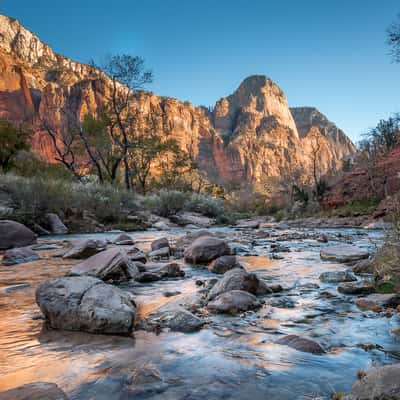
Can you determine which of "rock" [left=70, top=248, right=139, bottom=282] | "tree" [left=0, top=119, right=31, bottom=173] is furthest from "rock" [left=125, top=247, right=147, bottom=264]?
"tree" [left=0, top=119, right=31, bottom=173]

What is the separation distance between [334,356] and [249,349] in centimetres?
51

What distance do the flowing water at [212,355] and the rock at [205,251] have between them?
243 cm

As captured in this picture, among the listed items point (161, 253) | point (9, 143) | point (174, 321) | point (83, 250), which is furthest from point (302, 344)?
point (9, 143)

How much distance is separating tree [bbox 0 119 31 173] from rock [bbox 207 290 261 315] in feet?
67.8

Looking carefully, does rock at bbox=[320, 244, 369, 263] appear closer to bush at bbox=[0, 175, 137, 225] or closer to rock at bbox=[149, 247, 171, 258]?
rock at bbox=[149, 247, 171, 258]

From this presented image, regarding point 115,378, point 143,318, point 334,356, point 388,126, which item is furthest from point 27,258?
point 388,126

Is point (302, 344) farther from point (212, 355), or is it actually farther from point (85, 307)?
point (85, 307)

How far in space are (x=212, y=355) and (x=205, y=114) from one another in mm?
152772

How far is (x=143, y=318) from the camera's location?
275 cm

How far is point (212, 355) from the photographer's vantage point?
6.66 ft

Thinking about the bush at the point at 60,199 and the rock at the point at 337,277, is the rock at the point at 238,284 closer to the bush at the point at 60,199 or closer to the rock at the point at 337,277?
the rock at the point at 337,277

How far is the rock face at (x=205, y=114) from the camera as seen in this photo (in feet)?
271

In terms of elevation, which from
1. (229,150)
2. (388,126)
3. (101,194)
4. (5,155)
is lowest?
(101,194)

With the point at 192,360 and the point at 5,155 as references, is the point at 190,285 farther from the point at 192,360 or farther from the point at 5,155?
the point at 5,155
